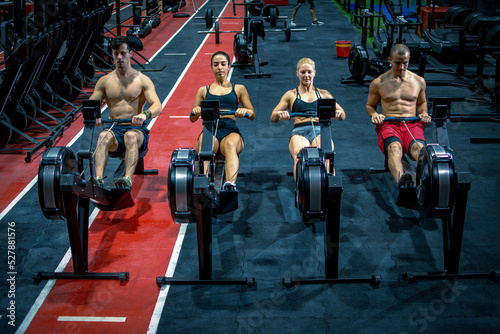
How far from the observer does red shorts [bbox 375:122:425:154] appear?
5.51 m

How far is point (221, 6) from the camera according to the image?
20578 mm

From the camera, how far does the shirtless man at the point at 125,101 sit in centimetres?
546

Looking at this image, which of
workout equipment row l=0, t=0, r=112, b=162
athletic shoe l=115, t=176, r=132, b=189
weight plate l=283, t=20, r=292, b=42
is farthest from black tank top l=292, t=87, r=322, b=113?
weight plate l=283, t=20, r=292, b=42

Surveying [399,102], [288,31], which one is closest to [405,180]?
[399,102]

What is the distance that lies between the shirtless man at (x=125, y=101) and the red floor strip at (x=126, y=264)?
51cm

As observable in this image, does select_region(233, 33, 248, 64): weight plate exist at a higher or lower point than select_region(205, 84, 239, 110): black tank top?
lower

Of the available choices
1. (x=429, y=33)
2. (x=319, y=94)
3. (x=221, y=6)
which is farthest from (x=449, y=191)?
(x=221, y=6)

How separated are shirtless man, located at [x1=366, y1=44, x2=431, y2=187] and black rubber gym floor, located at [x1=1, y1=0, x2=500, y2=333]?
0.58 m

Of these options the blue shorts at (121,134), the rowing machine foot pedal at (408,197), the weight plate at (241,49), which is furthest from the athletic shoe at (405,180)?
the weight plate at (241,49)

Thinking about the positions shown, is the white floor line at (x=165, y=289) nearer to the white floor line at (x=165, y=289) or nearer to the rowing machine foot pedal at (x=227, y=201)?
the white floor line at (x=165, y=289)

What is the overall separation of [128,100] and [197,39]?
9.22 metres

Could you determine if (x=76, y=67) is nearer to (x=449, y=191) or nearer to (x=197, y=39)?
(x=197, y=39)

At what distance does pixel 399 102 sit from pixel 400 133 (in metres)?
0.32

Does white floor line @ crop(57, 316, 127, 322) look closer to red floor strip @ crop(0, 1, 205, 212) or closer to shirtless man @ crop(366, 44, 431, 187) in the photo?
red floor strip @ crop(0, 1, 205, 212)
